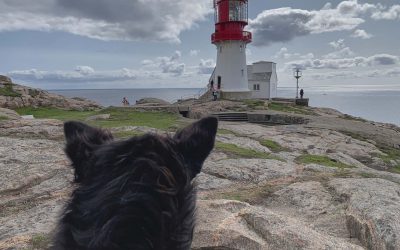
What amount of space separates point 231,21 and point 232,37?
1.85 metres

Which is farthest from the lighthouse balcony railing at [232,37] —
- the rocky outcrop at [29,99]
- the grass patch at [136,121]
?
the grass patch at [136,121]

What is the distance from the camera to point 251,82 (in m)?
54.7

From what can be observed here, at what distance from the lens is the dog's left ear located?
5.82 ft

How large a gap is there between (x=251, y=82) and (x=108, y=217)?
5397 cm

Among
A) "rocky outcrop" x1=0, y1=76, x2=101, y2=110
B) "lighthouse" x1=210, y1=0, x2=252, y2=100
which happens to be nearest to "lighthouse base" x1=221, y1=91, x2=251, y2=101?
"lighthouse" x1=210, y1=0, x2=252, y2=100

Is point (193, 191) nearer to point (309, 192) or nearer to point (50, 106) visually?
point (309, 192)

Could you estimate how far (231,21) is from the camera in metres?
44.3

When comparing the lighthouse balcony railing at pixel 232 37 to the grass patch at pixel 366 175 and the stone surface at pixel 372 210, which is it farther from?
the stone surface at pixel 372 210

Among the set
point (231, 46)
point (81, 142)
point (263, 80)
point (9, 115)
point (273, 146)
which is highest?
point (231, 46)

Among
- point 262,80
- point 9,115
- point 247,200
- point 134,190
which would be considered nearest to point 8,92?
point 9,115

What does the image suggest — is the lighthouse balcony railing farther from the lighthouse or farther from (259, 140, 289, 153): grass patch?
(259, 140, 289, 153): grass patch

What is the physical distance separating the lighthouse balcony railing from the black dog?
4316 centimetres

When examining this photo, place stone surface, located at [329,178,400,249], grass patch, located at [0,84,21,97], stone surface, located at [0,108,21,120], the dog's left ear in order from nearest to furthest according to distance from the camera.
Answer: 1. the dog's left ear
2. stone surface, located at [329,178,400,249]
3. stone surface, located at [0,108,21,120]
4. grass patch, located at [0,84,21,97]

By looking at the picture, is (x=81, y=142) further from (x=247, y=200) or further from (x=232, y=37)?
(x=232, y=37)
